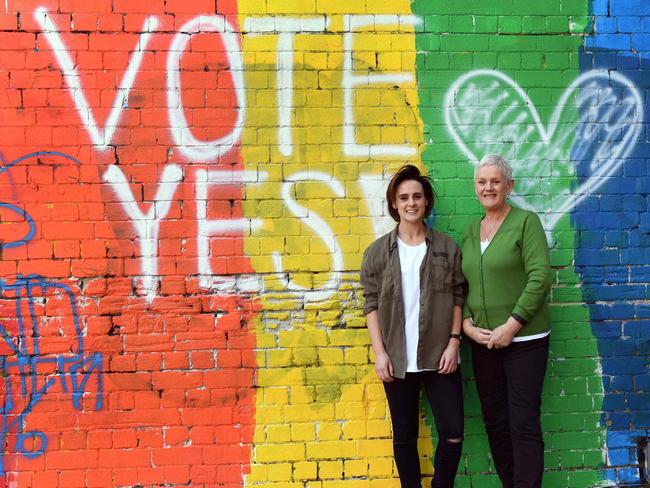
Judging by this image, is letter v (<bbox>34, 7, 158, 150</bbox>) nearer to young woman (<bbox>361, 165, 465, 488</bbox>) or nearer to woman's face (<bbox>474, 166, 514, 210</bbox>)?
young woman (<bbox>361, 165, 465, 488</bbox>)

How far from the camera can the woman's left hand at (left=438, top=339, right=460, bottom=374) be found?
339 cm

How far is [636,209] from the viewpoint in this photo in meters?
3.89

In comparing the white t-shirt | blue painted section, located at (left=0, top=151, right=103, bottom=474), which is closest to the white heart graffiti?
the white t-shirt

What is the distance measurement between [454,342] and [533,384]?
1.55 feet

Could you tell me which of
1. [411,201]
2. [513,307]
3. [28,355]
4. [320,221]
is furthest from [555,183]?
[28,355]

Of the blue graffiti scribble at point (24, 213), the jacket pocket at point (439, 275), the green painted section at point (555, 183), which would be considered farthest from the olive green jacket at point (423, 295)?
the blue graffiti scribble at point (24, 213)

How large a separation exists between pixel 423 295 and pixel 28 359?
232cm

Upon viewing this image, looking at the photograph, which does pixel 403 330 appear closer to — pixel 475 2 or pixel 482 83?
pixel 482 83

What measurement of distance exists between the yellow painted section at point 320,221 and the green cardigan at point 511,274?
0.69 m

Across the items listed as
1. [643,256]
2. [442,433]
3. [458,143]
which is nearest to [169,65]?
[458,143]

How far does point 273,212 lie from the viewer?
377cm

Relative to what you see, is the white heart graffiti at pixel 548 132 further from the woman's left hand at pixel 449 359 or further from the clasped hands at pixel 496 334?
the woman's left hand at pixel 449 359

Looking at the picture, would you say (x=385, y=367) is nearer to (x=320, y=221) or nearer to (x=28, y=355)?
(x=320, y=221)

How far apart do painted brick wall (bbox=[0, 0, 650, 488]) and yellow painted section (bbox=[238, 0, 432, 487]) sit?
1 centimetres
